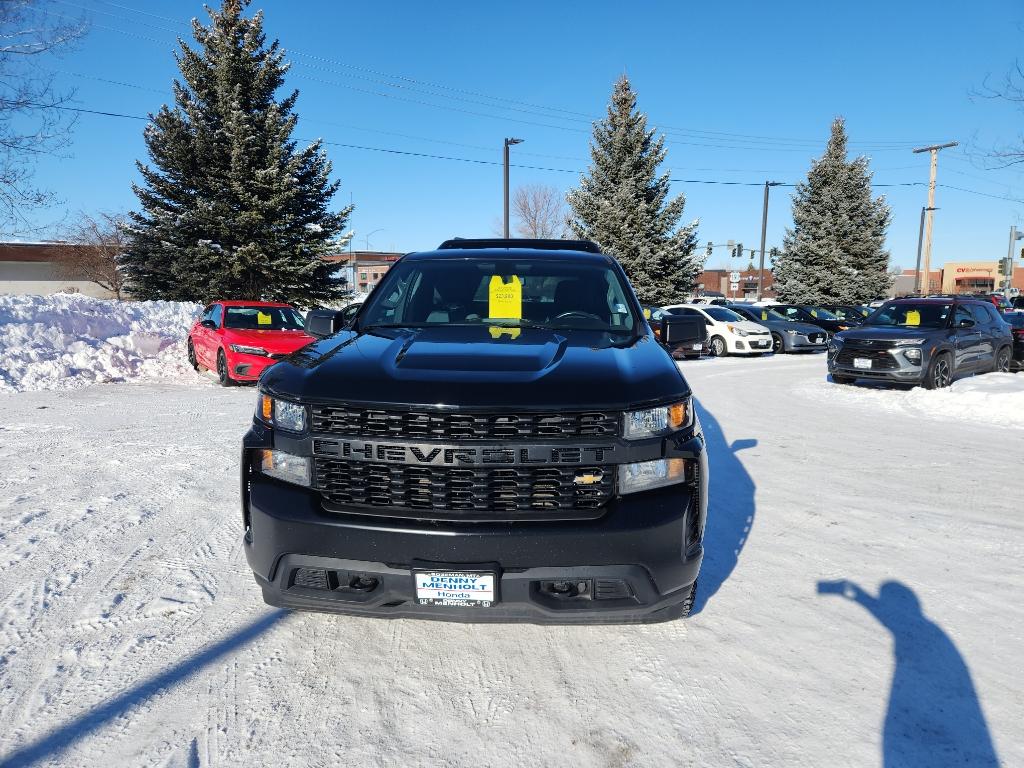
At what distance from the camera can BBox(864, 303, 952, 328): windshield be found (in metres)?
12.0

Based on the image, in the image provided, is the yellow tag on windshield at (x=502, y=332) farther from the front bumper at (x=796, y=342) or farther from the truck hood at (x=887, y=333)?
the front bumper at (x=796, y=342)

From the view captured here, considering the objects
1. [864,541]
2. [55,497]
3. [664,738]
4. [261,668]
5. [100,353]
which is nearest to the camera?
[664,738]

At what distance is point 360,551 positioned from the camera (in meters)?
2.46

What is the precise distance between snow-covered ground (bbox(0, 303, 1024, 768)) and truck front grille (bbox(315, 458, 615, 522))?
763 mm

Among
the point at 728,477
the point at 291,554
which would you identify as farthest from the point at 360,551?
the point at 728,477

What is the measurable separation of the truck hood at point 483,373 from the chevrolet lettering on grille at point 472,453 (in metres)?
0.16

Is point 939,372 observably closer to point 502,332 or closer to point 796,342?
point 796,342

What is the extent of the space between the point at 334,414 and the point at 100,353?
11925 mm

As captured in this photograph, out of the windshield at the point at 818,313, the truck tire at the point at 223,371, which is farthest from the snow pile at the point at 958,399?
the windshield at the point at 818,313

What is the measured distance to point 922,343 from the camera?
11.1 m

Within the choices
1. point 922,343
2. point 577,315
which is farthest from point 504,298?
point 922,343

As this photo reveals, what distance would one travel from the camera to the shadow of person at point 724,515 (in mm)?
3684

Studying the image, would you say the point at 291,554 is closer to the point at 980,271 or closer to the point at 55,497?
the point at 55,497

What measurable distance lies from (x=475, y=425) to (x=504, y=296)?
158 centimetres
